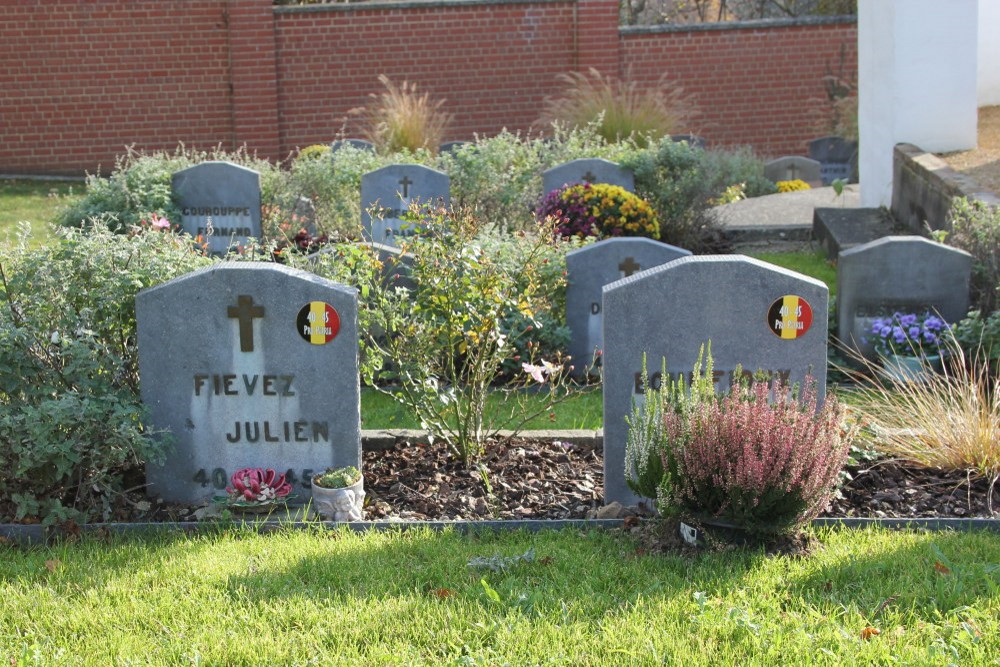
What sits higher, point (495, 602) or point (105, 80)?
point (105, 80)

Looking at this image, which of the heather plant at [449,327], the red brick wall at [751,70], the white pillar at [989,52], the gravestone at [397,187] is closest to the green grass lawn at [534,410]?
the heather plant at [449,327]

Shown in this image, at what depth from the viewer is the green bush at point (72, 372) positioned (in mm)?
4680

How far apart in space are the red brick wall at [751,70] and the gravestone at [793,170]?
2.66m

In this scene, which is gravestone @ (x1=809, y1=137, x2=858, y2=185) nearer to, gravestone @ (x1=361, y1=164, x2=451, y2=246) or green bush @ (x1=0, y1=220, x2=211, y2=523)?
gravestone @ (x1=361, y1=164, x2=451, y2=246)

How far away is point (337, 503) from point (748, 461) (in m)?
1.74

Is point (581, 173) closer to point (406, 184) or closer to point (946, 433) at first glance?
point (406, 184)

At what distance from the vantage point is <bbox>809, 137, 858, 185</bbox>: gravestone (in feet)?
61.7

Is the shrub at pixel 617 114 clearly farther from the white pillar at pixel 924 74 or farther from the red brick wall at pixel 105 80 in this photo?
the red brick wall at pixel 105 80

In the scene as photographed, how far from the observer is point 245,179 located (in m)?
11.2

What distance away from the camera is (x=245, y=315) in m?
4.95

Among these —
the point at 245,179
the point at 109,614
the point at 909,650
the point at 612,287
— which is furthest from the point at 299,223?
the point at 909,650

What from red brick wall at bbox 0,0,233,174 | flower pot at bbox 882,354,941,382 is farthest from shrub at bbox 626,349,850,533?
red brick wall at bbox 0,0,233,174

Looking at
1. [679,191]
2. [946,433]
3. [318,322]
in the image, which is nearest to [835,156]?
[679,191]

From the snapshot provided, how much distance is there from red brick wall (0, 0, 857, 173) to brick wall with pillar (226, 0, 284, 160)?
2 centimetres
